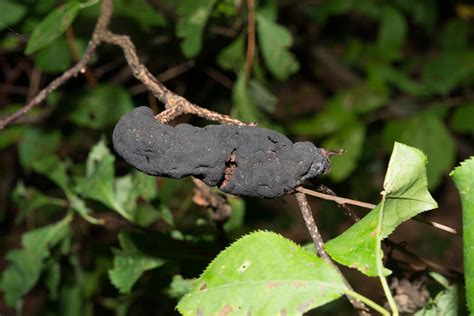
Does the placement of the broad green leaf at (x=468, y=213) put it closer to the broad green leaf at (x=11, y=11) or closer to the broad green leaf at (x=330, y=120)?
the broad green leaf at (x=11, y=11)

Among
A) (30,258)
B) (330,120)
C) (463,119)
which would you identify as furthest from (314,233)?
(463,119)

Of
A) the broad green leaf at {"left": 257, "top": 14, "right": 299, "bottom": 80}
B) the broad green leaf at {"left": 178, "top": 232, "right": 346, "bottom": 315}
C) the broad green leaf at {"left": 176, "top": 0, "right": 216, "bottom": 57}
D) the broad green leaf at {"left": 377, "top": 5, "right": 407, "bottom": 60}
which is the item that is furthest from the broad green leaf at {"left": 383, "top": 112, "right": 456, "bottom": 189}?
the broad green leaf at {"left": 178, "top": 232, "right": 346, "bottom": 315}

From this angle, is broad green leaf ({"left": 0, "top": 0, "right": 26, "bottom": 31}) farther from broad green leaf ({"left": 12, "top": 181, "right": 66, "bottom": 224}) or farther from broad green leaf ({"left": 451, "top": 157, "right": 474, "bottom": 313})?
broad green leaf ({"left": 451, "top": 157, "right": 474, "bottom": 313})

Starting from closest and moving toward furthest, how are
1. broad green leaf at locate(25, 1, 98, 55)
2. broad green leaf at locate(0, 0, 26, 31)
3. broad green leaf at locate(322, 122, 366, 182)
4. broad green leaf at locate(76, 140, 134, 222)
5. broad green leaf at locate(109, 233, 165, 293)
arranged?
broad green leaf at locate(25, 1, 98, 55) → broad green leaf at locate(109, 233, 165, 293) → broad green leaf at locate(76, 140, 134, 222) → broad green leaf at locate(0, 0, 26, 31) → broad green leaf at locate(322, 122, 366, 182)

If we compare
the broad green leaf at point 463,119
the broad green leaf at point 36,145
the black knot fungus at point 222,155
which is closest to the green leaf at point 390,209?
the black knot fungus at point 222,155

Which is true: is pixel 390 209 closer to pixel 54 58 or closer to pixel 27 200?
pixel 54 58

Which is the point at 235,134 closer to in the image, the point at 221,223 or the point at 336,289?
the point at 336,289

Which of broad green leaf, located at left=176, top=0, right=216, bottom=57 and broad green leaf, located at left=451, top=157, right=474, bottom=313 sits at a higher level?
broad green leaf, located at left=176, top=0, right=216, bottom=57
